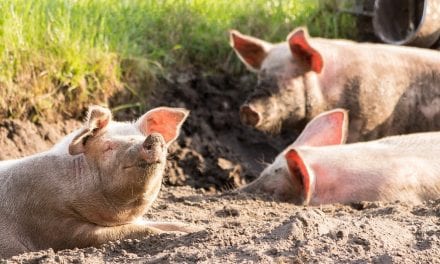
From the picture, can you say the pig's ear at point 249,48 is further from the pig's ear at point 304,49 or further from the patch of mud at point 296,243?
the patch of mud at point 296,243

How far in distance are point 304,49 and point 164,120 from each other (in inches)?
115

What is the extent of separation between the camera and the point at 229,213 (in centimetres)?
649

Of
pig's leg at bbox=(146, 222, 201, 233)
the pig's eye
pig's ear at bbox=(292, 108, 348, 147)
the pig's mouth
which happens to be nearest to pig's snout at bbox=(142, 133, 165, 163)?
the pig's mouth

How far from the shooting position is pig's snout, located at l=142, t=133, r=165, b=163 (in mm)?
5090

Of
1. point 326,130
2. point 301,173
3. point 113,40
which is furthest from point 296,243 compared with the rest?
point 113,40

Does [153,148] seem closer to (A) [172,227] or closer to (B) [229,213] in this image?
(A) [172,227]

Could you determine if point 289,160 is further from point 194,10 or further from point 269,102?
point 194,10

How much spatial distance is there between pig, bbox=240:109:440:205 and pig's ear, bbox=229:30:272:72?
181 centimetres

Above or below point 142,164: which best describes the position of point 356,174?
below

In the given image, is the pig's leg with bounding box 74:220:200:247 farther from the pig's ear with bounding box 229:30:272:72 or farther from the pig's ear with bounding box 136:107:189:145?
the pig's ear with bounding box 229:30:272:72

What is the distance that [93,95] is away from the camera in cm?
830

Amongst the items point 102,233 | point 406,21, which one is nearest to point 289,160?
point 102,233

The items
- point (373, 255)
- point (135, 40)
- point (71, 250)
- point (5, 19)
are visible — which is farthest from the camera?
point (135, 40)

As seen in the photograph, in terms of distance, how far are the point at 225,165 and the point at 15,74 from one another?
72.2 inches
